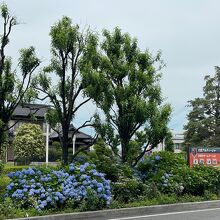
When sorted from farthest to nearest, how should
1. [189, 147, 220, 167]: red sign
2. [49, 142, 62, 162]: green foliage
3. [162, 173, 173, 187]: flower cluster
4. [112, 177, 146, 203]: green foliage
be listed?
1. [49, 142, 62, 162]: green foliage
2. [189, 147, 220, 167]: red sign
3. [162, 173, 173, 187]: flower cluster
4. [112, 177, 146, 203]: green foliage

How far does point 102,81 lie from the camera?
14195mm

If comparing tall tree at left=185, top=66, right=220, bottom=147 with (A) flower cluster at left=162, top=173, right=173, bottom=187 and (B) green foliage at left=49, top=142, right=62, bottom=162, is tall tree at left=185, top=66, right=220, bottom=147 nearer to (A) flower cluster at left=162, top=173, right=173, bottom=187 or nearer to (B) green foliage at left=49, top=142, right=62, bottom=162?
(B) green foliage at left=49, top=142, right=62, bottom=162

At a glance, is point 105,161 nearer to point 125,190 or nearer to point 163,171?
point 125,190

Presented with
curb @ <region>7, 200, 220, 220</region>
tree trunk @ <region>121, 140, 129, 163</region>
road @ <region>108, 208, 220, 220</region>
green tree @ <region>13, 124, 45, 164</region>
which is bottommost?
road @ <region>108, 208, 220, 220</region>

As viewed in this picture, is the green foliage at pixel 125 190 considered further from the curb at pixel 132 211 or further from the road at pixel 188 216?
the road at pixel 188 216

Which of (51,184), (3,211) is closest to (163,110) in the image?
(51,184)

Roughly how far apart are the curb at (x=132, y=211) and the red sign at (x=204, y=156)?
5.11 meters

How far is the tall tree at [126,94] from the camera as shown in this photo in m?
14.2

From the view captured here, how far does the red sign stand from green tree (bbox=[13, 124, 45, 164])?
107ft

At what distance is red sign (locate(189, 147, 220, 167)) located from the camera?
17.6 meters

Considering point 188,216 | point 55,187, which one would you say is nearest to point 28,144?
point 55,187

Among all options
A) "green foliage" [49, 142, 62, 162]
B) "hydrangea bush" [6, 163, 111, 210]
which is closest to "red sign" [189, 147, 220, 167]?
"hydrangea bush" [6, 163, 111, 210]

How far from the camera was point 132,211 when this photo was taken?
10.2 metres

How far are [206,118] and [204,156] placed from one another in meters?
39.0
